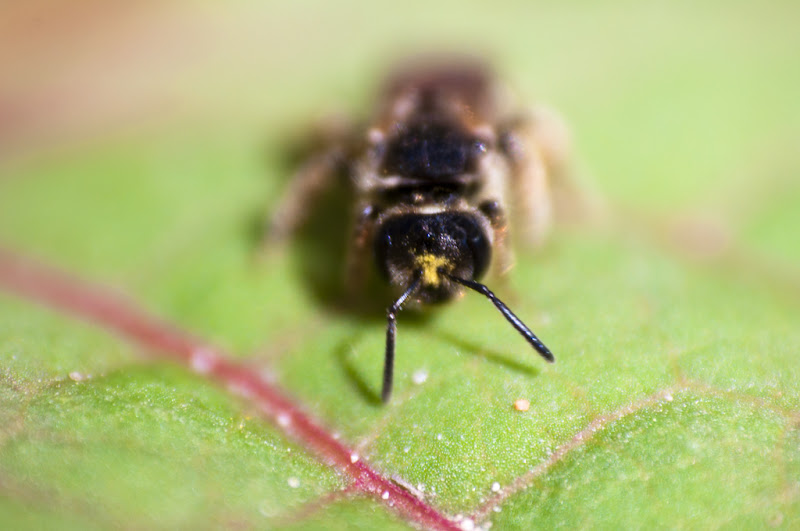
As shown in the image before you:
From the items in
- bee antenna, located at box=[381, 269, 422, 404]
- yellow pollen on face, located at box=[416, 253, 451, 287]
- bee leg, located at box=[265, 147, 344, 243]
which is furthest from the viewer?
bee leg, located at box=[265, 147, 344, 243]

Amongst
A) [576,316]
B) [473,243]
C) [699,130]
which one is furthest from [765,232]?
[473,243]

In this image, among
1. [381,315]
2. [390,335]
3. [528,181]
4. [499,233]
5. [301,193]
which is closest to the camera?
[390,335]

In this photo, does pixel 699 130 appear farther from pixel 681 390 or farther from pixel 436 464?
pixel 436 464

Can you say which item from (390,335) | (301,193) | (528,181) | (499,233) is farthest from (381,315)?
(528,181)

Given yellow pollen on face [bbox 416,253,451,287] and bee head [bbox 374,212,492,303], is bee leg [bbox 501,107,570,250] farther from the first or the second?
yellow pollen on face [bbox 416,253,451,287]

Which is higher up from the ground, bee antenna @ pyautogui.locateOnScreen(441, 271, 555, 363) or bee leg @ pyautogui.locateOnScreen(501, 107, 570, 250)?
bee leg @ pyautogui.locateOnScreen(501, 107, 570, 250)

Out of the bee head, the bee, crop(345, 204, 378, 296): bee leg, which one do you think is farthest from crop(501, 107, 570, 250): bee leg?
crop(345, 204, 378, 296): bee leg

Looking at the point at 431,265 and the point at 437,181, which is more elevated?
the point at 437,181

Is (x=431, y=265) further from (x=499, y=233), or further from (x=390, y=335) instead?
(x=499, y=233)
